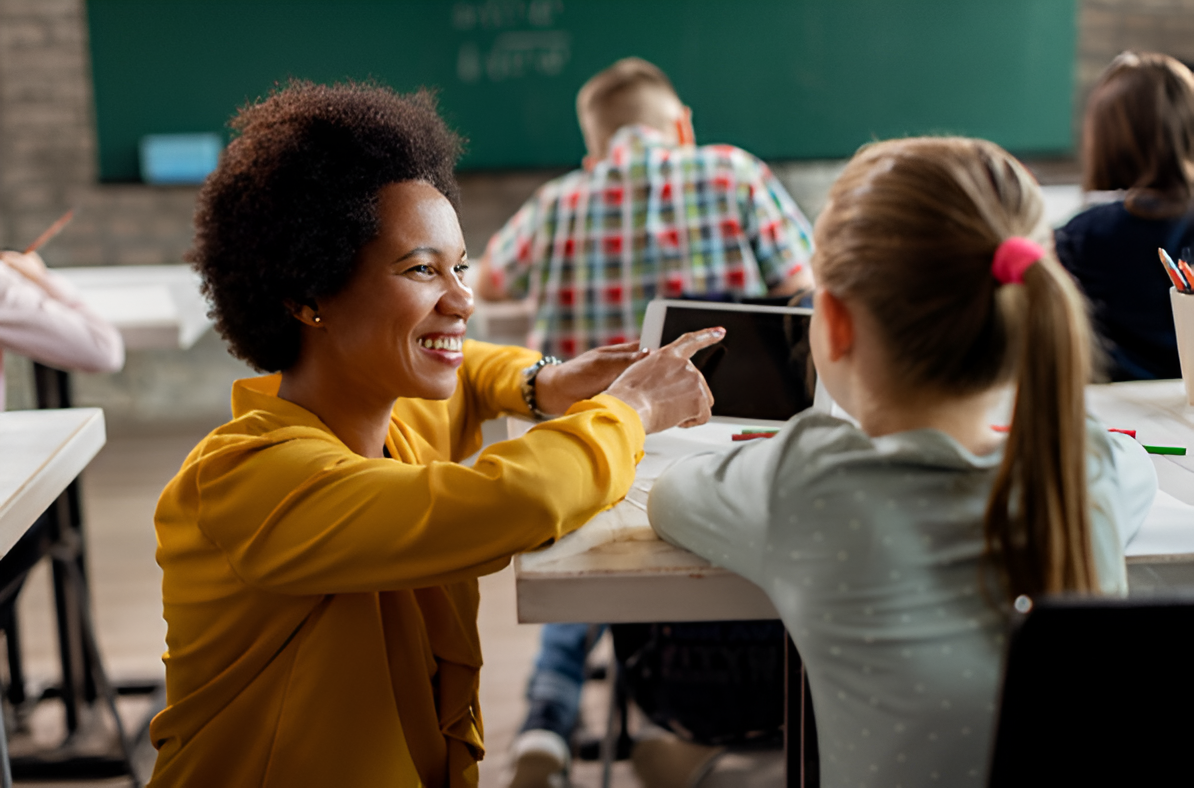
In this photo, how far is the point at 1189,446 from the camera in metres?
1.38

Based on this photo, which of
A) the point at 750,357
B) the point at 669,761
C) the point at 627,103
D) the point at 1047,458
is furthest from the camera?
the point at 627,103

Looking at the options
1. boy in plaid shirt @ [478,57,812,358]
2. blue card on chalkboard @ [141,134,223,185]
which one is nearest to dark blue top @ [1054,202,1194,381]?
boy in plaid shirt @ [478,57,812,358]

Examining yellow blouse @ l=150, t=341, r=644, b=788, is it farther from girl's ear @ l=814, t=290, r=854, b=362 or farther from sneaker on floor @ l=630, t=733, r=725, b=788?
sneaker on floor @ l=630, t=733, r=725, b=788

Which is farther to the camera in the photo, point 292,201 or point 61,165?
point 61,165

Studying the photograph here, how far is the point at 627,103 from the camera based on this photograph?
9.24ft

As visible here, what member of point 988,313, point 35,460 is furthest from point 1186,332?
point 35,460

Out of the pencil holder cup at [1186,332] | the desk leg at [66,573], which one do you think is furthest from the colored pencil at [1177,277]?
the desk leg at [66,573]

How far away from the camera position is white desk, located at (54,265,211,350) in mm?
2629

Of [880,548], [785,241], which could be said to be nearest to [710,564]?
[880,548]

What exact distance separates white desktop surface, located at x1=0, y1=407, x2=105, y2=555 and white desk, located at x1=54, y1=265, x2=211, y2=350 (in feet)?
2.03

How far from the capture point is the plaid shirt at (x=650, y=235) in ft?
8.67

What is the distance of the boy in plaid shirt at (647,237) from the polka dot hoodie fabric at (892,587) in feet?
5.62

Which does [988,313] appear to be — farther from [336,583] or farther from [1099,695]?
[336,583]

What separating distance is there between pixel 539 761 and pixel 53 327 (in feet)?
3.93
